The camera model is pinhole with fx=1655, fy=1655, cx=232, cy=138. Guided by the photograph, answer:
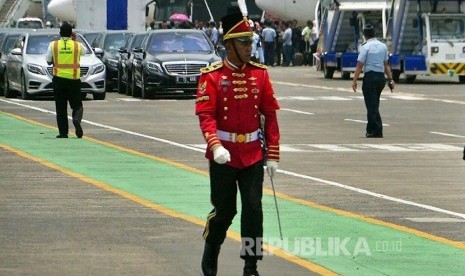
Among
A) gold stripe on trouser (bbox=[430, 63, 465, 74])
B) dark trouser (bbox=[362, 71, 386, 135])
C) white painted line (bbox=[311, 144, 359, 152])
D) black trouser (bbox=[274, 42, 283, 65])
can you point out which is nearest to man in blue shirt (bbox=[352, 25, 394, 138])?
dark trouser (bbox=[362, 71, 386, 135])

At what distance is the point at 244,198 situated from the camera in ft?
34.7

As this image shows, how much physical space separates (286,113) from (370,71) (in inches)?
272

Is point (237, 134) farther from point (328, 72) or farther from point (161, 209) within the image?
point (328, 72)

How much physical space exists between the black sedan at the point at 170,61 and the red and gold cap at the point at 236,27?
28530 mm

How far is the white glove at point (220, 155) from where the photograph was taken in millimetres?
10219

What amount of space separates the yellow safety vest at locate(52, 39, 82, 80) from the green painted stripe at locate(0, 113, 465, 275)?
2647 mm

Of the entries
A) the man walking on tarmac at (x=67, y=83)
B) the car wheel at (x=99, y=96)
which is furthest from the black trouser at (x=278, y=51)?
the man walking on tarmac at (x=67, y=83)

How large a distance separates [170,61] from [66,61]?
13964 millimetres

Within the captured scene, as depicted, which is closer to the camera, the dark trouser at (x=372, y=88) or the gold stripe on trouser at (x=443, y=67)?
the dark trouser at (x=372, y=88)

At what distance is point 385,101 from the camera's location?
38.1 meters

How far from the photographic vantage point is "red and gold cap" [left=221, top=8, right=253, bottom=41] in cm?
1035

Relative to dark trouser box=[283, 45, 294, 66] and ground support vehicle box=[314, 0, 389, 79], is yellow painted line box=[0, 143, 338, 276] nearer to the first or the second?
ground support vehicle box=[314, 0, 389, 79]

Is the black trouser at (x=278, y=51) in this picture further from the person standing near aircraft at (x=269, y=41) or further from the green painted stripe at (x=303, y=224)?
the green painted stripe at (x=303, y=224)

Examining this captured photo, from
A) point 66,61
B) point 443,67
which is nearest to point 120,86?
point 443,67
